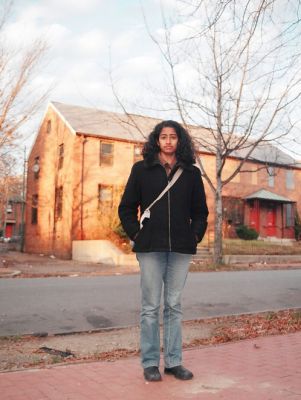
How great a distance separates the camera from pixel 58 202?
28938mm

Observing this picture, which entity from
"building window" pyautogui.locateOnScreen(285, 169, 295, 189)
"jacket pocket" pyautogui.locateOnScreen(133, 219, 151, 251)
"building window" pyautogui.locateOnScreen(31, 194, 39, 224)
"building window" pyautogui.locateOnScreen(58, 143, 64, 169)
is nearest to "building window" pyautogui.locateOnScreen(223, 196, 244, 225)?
"building window" pyautogui.locateOnScreen(285, 169, 295, 189)

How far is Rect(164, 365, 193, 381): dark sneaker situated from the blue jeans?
0.04 meters

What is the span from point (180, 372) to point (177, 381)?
0.32 ft

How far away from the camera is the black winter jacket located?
4.03 meters

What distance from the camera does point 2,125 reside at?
19.6 m

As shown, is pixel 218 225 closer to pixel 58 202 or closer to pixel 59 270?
pixel 59 270

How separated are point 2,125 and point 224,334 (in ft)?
52.2

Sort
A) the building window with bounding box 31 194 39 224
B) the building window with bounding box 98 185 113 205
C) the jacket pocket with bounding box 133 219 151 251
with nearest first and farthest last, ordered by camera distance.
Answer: the jacket pocket with bounding box 133 219 151 251 < the building window with bounding box 98 185 113 205 < the building window with bounding box 31 194 39 224

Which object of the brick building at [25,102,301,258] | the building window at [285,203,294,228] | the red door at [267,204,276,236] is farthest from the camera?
the building window at [285,203,294,228]

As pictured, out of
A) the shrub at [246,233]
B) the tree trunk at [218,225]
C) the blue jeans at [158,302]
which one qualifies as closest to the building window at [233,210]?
the shrub at [246,233]

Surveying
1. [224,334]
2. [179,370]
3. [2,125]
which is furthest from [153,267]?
[2,125]

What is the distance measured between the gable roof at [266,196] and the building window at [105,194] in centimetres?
987

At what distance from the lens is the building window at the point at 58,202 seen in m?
28.3

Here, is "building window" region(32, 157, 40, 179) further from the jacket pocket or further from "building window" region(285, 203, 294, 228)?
the jacket pocket
